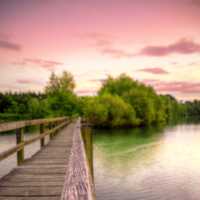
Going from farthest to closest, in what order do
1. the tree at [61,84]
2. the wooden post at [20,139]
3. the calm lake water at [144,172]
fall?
the tree at [61,84] < the calm lake water at [144,172] < the wooden post at [20,139]

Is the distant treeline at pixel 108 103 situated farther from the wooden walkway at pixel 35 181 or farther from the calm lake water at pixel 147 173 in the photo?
the wooden walkway at pixel 35 181

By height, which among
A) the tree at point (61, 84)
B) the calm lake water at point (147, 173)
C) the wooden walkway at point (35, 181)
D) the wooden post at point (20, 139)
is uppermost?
the tree at point (61, 84)

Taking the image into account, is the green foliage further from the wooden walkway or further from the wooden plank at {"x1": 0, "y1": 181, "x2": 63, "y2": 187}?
the wooden plank at {"x1": 0, "y1": 181, "x2": 63, "y2": 187}

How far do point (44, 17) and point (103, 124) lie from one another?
2986 centimetres

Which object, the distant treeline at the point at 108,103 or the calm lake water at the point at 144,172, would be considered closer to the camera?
the calm lake water at the point at 144,172

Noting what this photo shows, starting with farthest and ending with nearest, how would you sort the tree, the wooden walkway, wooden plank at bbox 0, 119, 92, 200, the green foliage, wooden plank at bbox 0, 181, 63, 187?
1. the tree
2. the green foliage
3. wooden plank at bbox 0, 181, 63, 187
4. the wooden walkway
5. wooden plank at bbox 0, 119, 92, 200

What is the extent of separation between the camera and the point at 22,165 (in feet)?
19.8

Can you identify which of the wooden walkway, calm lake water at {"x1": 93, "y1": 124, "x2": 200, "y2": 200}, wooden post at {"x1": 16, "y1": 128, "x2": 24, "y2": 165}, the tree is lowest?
calm lake water at {"x1": 93, "y1": 124, "x2": 200, "y2": 200}

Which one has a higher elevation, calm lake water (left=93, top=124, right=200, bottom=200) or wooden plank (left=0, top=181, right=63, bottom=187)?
wooden plank (left=0, top=181, right=63, bottom=187)

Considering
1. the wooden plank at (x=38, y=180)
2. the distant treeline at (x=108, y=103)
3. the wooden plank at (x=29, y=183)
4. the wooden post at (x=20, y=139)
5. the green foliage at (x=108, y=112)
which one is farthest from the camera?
the distant treeline at (x=108, y=103)

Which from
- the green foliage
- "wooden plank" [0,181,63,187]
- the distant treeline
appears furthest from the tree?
"wooden plank" [0,181,63,187]

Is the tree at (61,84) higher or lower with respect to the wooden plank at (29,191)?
higher

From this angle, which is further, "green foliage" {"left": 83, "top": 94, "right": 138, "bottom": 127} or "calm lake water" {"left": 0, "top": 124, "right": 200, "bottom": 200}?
"green foliage" {"left": 83, "top": 94, "right": 138, "bottom": 127}

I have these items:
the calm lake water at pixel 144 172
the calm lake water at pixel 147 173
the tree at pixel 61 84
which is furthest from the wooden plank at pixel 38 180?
the tree at pixel 61 84
